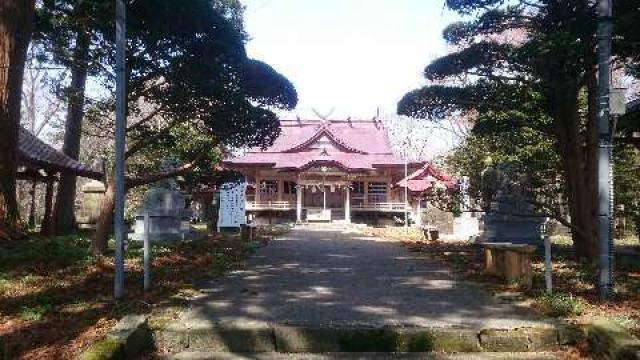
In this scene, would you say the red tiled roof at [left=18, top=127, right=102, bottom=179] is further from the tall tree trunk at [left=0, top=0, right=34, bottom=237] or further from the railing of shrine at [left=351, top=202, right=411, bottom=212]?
the railing of shrine at [left=351, top=202, right=411, bottom=212]

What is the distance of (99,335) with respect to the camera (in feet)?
16.3

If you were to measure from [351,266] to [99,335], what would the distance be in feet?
20.6

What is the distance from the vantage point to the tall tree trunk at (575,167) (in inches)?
397

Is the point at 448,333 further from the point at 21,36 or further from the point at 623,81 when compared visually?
the point at 623,81

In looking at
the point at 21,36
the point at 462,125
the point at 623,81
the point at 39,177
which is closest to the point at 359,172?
the point at 462,125

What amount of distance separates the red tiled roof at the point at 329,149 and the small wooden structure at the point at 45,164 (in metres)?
14.9

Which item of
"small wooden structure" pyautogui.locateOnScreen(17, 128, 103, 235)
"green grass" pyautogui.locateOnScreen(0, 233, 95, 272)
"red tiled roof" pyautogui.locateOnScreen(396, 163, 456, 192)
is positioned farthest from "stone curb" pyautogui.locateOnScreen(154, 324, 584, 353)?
"red tiled roof" pyautogui.locateOnScreen(396, 163, 456, 192)

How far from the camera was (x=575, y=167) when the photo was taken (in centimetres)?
1069

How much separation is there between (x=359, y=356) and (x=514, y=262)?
3.87 metres

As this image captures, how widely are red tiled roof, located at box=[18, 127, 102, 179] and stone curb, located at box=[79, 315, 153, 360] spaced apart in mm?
11918

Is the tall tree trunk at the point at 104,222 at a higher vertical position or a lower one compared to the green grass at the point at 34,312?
higher

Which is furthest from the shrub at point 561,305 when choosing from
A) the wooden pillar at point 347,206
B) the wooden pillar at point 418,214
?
the wooden pillar at point 347,206

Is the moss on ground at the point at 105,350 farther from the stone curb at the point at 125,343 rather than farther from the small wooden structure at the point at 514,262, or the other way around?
the small wooden structure at the point at 514,262

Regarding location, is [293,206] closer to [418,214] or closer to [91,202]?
[418,214]
